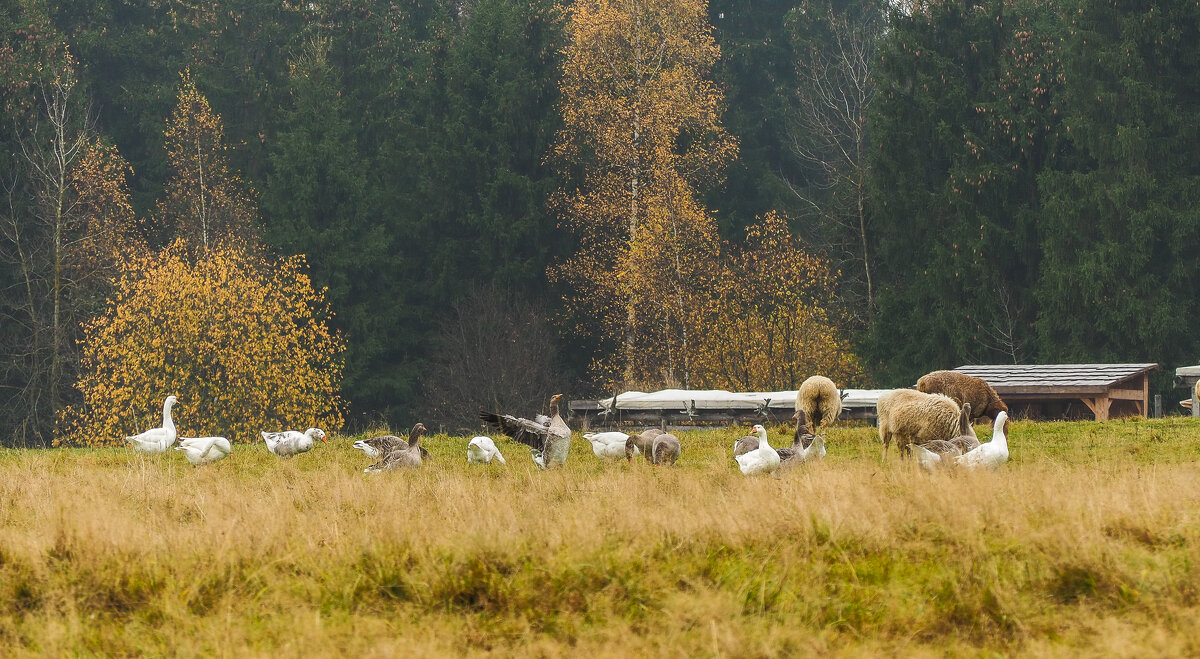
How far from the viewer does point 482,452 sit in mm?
16500

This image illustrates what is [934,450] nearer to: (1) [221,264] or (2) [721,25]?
(1) [221,264]

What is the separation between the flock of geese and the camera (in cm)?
1318

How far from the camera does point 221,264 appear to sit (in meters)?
38.4

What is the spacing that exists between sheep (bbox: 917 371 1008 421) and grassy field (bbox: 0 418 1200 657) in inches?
369

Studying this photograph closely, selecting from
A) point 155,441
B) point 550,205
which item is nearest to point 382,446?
point 155,441

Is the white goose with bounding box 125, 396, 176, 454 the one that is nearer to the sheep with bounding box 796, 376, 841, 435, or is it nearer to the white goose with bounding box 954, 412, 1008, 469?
the sheep with bounding box 796, 376, 841, 435

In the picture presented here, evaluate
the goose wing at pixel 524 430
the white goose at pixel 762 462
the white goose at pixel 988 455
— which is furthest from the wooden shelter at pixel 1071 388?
the white goose at pixel 762 462

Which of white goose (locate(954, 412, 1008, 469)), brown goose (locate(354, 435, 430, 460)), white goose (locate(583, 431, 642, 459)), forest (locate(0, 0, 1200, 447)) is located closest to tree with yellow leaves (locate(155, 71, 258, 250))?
forest (locate(0, 0, 1200, 447))

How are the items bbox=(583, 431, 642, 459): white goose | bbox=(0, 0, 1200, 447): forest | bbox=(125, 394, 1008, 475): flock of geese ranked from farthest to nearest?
bbox=(0, 0, 1200, 447): forest < bbox=(583, 431, 642, 459): white goose < bbox=(125, 394, 1008, 475): flock of geese

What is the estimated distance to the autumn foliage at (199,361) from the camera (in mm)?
36938

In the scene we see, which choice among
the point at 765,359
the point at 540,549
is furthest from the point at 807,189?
the point at 540,549

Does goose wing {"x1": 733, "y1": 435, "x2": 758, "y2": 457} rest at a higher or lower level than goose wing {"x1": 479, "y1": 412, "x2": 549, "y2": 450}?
lower

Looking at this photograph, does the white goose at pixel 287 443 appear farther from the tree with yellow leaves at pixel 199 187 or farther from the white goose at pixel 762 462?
the tree with yellow leaves at pixel 199 187

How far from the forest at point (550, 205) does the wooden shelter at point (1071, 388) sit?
776 centimetres
